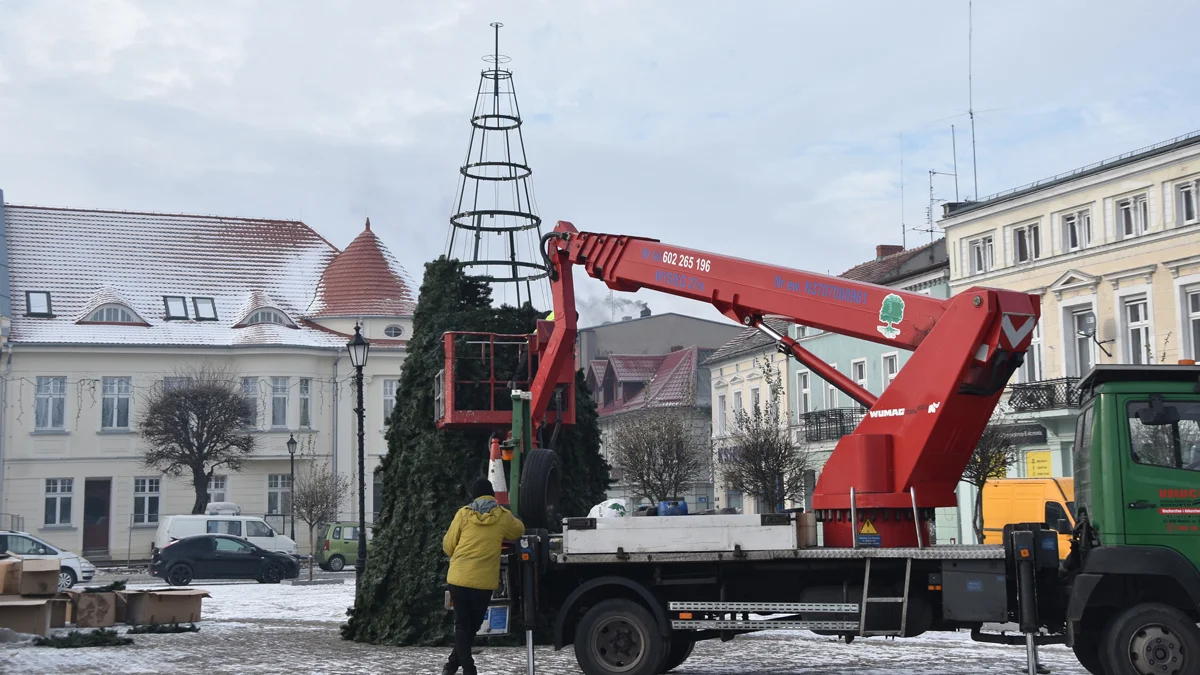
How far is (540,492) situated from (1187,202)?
2504 centimetres

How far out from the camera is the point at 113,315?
55875mm

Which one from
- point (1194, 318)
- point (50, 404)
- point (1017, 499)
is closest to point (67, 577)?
point (1017, 499)

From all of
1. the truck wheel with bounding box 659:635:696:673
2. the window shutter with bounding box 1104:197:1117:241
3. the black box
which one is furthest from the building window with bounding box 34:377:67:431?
the black box

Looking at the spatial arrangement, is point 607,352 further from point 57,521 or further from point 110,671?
point 110,671

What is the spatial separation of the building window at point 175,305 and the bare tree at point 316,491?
7.52 m

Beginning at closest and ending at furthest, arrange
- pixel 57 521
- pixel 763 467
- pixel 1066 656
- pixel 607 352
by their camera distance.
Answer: pixel 1066 656
pixel 763 467
pixel 57 521
pixel 607 352

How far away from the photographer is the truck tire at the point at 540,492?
14.3m

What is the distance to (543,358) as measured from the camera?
637 inches

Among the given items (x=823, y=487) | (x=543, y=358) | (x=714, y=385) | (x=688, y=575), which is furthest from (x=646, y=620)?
(x=714, y=385)

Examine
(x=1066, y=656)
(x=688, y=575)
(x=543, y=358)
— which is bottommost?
(x=1066, y=656)

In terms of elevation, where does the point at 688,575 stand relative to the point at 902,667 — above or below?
above

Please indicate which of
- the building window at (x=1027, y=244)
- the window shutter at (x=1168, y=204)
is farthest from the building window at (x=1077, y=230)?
the window shutter at (x=1168, y=204)

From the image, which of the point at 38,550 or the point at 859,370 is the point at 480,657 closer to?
the point at 38,550

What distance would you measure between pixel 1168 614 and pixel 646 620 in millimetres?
4489
